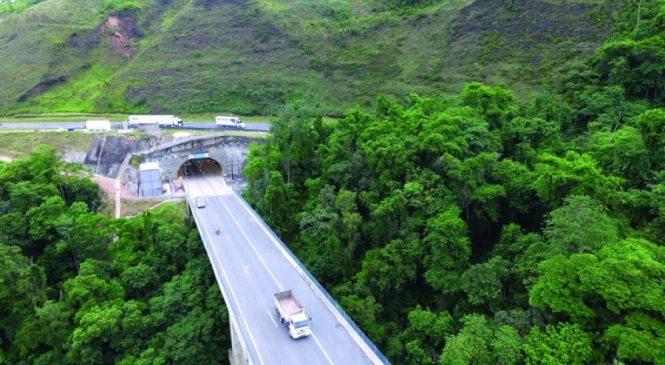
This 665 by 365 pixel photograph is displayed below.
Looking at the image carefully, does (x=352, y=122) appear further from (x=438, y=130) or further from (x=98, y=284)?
(x=98, y=284)

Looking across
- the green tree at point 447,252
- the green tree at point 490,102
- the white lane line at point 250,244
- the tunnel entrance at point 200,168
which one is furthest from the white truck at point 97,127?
the green tree at point 447,252

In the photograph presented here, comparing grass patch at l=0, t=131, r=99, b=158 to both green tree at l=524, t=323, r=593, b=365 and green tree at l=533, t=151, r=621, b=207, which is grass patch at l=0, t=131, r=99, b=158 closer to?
green tree at l=533, t=151, r=621, b=207

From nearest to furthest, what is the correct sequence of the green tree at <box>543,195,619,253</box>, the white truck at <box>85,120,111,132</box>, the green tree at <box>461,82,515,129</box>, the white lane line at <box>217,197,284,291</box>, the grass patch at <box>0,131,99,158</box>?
the green tree at <box>543,195,619,253</box> → the white lane line at <box>217,197,284,291</box> → the green tree at <box>461,82,515,129</box> → the grass patch at <box>0,131,99,158</box> → the white truck at <box>85,120,111,132</box>

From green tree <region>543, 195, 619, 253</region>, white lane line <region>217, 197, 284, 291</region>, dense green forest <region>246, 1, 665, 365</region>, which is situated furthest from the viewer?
white lane line <region>217, 197, 284, 291</region>

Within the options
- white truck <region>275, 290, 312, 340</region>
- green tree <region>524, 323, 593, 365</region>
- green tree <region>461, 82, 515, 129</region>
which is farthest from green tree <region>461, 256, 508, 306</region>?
green tree <region>461, 82, 515, 129</region>

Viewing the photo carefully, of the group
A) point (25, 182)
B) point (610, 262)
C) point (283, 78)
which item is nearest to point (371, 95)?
point (283, 78)
